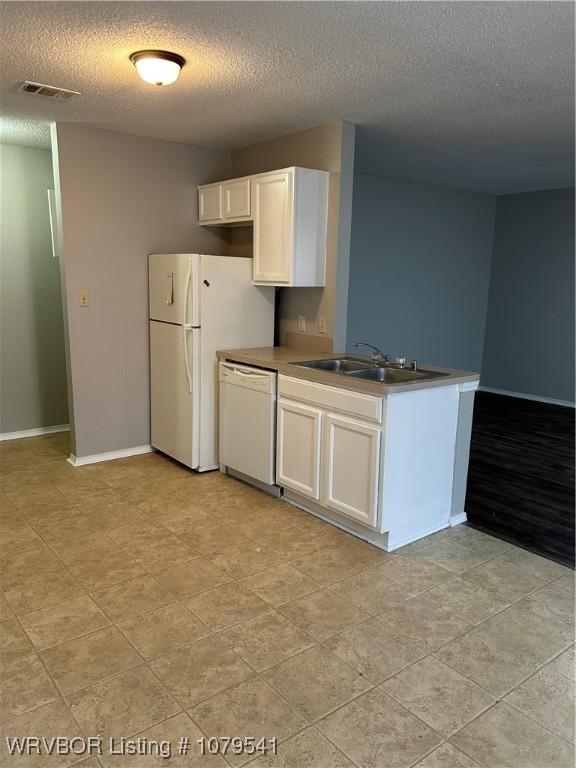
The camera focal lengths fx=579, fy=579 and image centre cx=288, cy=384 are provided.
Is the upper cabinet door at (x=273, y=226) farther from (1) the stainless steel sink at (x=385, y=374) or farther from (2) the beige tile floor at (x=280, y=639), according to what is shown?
(2) the beige tile floor at (x=280, y=639)

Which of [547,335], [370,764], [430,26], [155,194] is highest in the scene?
[430,26]

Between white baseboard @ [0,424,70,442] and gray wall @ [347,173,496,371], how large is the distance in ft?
9.47

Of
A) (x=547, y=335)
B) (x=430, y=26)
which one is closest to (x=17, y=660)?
(x=430, y=26)

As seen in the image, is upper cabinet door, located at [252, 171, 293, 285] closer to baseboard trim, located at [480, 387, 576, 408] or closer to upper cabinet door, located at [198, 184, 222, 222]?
upper cabinet door, located at [198, 184, 222, 222]

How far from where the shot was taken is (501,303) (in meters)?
6.96

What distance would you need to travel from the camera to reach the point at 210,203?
14.4 feet

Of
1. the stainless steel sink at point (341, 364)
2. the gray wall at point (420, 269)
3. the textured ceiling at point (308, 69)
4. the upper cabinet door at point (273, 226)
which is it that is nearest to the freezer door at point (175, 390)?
the upper cabinet door at point (273, 226)

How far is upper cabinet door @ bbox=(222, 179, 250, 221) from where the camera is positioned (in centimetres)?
396

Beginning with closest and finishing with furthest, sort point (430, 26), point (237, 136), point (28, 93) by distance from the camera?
point (430, 26) < point (28, 93) < point (237, 136)

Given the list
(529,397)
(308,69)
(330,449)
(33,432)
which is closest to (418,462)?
(330,449)

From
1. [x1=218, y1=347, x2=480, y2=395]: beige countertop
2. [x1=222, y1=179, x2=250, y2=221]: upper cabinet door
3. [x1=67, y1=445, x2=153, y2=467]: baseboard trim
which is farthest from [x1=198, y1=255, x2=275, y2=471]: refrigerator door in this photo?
[x1=67, y1=445, x2=153, y2=467]: baseboard trim

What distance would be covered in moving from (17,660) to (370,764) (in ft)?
4.26

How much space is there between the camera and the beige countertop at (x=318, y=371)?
9.42ft

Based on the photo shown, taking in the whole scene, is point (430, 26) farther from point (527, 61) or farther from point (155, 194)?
point (155, 194)
